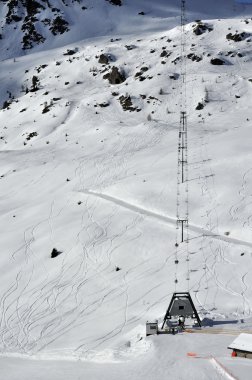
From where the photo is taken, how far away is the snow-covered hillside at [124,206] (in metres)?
19.0

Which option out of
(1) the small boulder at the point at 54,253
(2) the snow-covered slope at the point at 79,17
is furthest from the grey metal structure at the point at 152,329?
(2) the snow-covered slope at the point at 79,17

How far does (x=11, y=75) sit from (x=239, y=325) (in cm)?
7070

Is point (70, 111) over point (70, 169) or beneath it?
over

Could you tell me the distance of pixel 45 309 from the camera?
2128cm

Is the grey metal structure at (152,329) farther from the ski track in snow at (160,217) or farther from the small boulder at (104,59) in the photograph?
the small boulder at (104,59)

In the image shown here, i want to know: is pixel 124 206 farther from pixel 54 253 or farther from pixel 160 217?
pixel 54 253

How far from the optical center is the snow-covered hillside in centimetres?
1897

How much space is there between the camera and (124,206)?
30109 mm

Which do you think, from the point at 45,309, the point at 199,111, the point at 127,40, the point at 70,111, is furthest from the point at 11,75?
the point at 45,309

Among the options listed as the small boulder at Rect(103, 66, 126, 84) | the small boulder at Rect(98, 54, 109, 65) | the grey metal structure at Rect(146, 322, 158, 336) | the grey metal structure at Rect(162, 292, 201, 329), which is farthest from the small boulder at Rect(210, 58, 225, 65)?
the grey metal structure at Rect(146, 322, 158, 336)

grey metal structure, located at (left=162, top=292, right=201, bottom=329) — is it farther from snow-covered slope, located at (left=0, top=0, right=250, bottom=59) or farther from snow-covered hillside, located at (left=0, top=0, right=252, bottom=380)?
snow-covered slope, located at (left=0, top=0, right=250, bottom=59)

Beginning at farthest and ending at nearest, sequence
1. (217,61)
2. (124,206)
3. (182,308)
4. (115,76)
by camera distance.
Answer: (115,76), (217,61), (124,206), (182,308)

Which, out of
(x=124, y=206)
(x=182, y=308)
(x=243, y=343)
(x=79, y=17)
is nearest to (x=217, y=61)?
(x=124, y=206)

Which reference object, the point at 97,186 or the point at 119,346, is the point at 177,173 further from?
the point at 119,346
